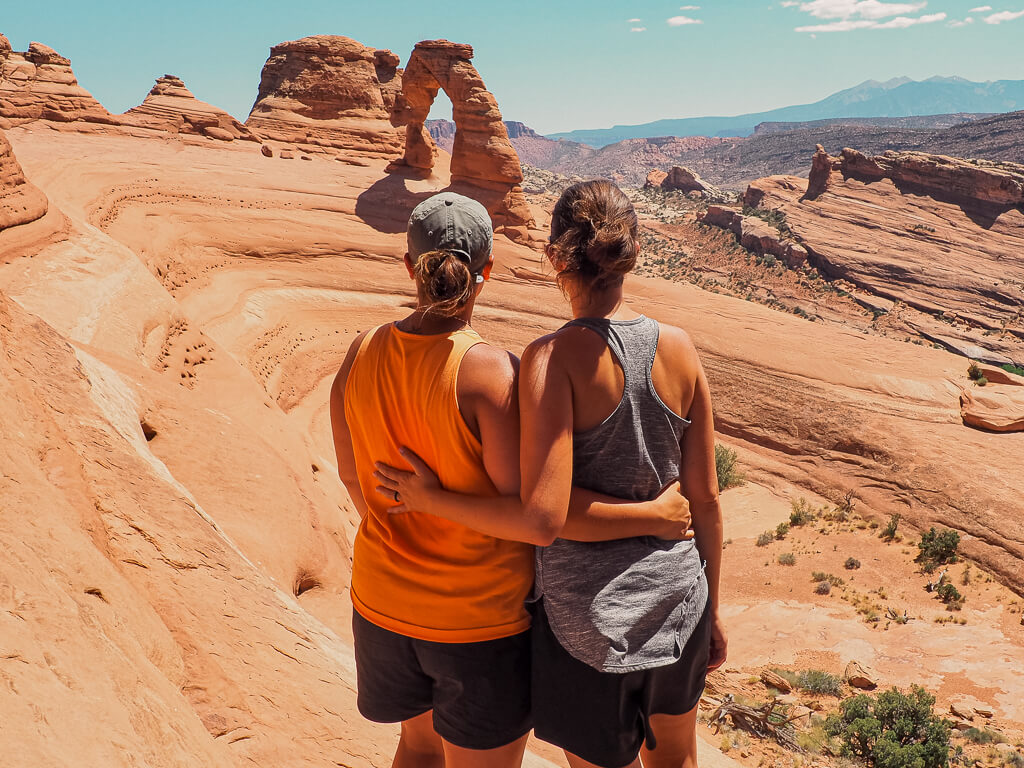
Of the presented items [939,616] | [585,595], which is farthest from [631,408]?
[939,616]

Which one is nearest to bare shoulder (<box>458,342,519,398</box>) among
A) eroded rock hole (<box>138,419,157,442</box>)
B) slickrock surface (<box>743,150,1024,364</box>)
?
eroded rock hole (<box>138,419,157,442</box>)

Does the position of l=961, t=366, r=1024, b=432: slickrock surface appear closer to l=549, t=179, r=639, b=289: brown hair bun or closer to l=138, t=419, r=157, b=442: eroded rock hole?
l=549, t=179, r=639, b=289: brown hair bun

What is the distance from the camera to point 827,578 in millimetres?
A: 10531

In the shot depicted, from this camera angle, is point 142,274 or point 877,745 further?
point 142,274

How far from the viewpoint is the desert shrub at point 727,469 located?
1308 centimetres

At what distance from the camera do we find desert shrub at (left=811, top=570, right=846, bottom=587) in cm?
1043

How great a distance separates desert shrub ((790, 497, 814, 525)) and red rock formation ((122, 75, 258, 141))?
889 inches

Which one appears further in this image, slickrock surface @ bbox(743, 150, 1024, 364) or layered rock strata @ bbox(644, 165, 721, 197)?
layered rock strata @ bbox(644, 165, 721, 197)

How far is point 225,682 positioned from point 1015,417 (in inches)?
555

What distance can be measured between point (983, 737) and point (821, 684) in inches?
61.4

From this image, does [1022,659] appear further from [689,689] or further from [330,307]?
[330,307]

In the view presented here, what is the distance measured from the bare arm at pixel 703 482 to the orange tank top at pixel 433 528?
0.61 metres

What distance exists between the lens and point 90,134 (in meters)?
22.5

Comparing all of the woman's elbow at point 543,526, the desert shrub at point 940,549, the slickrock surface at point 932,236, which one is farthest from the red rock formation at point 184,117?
the slickrock surface at point 932,236
